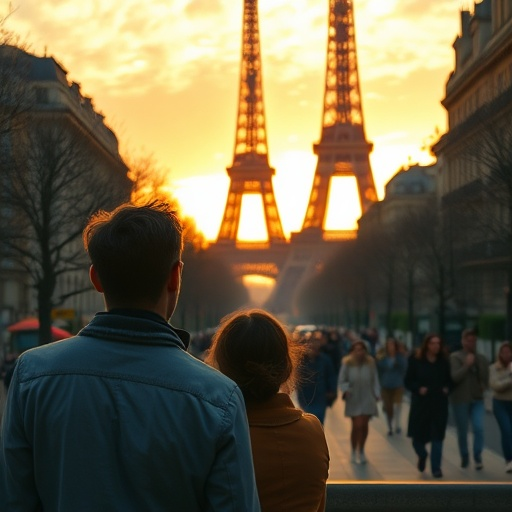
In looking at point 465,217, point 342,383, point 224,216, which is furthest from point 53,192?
point 224,216

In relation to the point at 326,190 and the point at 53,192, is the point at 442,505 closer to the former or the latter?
the point at 53,192

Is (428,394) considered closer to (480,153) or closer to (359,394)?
(359,394)

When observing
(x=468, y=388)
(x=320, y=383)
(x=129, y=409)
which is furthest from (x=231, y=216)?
(x=129, y=409)

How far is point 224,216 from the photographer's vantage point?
140 meters

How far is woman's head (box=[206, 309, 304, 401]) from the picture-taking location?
177 inches

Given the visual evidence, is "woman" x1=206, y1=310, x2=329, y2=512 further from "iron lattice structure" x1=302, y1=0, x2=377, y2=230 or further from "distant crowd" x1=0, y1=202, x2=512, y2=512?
"iron lattice structure" x1=302, y1=0, x2=377, y2=230

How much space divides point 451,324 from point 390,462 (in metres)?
30.4

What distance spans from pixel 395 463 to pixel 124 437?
605 inches

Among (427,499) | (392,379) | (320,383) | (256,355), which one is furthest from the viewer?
(392,379)

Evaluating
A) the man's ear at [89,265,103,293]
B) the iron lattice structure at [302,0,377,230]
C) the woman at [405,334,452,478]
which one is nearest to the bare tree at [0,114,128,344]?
the woman at [405,334,452,478]

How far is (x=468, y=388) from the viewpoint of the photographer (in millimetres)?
17312

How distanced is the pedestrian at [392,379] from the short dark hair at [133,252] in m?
19.9

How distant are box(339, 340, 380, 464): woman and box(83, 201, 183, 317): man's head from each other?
596 inches

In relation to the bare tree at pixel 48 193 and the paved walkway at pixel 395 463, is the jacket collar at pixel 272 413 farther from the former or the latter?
the bare tree at pixel 48 193
